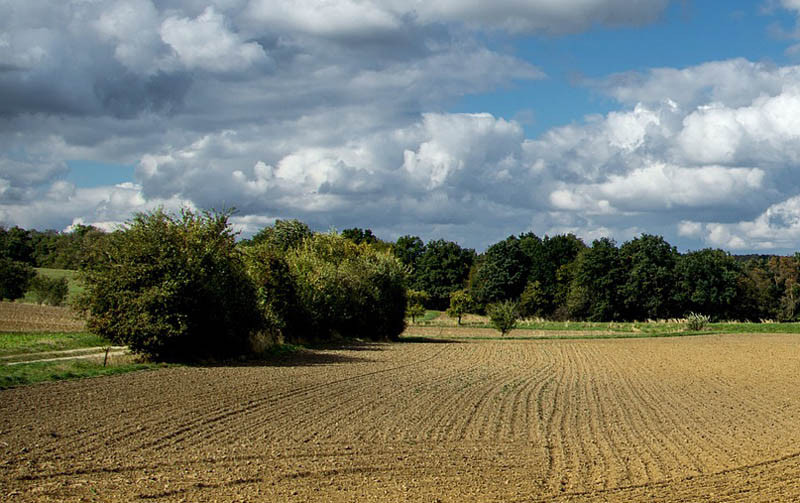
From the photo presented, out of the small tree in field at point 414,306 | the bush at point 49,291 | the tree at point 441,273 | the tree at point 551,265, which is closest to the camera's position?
the bush at point 49,291

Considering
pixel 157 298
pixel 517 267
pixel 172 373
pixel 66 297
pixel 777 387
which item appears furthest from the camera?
pixel 517 267

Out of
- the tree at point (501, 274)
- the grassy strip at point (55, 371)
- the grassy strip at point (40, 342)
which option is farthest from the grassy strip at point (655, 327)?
the grassy strip at point (55, 371)

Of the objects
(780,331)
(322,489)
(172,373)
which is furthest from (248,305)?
(780,331)

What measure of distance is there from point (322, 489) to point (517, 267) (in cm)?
10388

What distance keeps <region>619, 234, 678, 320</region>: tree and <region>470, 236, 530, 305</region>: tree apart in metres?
16.2

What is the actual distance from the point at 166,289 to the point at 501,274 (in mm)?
87440

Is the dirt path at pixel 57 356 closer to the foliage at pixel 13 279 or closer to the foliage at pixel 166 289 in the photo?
the foliage at pixel 166 289

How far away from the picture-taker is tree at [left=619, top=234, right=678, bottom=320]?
9994cm

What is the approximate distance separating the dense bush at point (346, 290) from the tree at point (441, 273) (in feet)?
192

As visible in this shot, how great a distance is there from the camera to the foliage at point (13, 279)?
6431cm

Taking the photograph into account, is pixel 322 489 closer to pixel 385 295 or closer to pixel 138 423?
pixel 138 423

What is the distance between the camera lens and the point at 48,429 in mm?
14109

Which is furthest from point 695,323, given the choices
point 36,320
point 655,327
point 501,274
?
point 36,320

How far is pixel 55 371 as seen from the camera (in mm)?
22109
